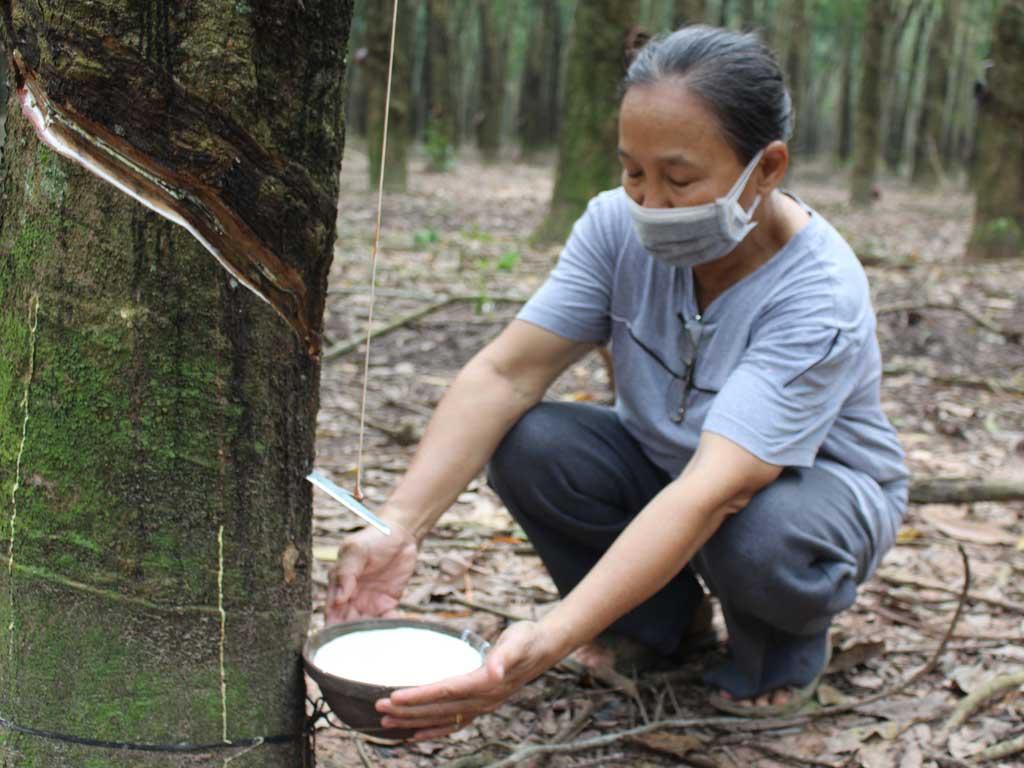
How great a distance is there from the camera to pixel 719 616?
2945mm

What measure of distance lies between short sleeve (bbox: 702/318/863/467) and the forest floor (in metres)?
0.61

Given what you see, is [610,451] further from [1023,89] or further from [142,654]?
[1023,89]

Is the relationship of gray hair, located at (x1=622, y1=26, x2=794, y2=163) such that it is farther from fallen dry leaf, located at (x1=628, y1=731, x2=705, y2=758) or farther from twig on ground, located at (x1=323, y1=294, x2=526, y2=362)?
twig on ground, located at (x1=323, y1=294, x2=526, y2=362)

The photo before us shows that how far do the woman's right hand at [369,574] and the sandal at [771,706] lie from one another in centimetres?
74

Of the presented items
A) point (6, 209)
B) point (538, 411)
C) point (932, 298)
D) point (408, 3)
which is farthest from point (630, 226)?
point (408, 3)

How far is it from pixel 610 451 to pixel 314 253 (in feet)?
3.23

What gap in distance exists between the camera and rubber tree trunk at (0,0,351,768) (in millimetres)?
1512

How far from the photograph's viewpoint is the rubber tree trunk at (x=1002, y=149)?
25.5ft

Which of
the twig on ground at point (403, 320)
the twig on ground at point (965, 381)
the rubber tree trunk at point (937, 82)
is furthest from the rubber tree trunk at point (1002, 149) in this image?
the rubber tree trunk at point (937, 82)

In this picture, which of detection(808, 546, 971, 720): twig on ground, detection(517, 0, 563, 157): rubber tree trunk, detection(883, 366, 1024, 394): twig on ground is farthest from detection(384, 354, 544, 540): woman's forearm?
detection(517, 0, 563, 157): rubber tree trunk

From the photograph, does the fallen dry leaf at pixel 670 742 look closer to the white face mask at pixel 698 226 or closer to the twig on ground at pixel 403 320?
the white face mask at pixel 698 226

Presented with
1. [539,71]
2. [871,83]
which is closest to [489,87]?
[539,71]

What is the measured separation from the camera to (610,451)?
249 cm

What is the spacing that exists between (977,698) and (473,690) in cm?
119
